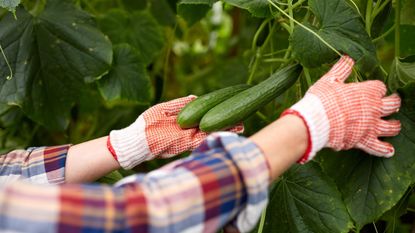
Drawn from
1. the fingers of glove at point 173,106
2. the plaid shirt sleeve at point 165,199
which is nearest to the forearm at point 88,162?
the fingers of glove at point 173,106

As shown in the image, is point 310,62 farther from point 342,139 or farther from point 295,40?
point 342,139

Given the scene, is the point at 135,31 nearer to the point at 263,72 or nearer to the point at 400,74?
the point at 263,72

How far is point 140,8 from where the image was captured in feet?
6.81

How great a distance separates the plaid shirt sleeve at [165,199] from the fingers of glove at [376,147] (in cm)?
24

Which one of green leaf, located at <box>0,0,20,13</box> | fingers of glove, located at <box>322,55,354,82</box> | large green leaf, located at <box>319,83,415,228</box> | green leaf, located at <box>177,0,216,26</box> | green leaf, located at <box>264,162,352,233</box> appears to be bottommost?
green leaf, located at <box>264,162,352,233</box>

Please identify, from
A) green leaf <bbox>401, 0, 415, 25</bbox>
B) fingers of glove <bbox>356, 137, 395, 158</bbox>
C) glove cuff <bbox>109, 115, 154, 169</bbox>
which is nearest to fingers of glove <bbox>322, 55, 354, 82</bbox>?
fingers of glove <bbox>356, 137, 395, 158</bbox>

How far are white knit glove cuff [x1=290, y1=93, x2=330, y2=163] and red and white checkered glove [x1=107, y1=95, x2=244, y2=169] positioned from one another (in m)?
0.23

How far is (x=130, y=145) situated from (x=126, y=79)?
525 mm

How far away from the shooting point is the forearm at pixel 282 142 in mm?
799

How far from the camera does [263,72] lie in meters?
1.56

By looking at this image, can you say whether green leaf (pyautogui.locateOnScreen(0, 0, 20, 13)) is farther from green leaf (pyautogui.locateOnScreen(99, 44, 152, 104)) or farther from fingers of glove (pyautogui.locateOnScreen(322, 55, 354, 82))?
fingers of glove (pyautogui.locateOnScreen(322, 55, 354, 82))

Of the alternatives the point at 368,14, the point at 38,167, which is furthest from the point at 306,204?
the point at 38,167

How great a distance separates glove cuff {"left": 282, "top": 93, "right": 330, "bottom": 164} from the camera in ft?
2.72

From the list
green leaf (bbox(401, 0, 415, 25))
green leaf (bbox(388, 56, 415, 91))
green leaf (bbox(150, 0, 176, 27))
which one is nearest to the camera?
green leaf (bbox(388, 56, 415, 91))
